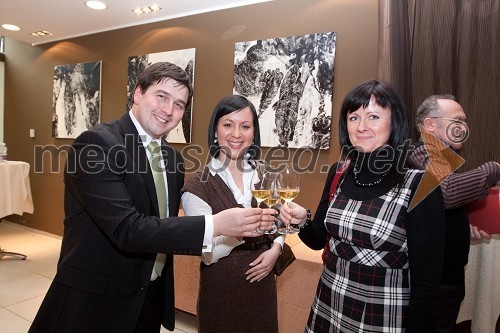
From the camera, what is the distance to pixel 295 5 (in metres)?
3.29

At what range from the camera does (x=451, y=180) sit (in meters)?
1.63

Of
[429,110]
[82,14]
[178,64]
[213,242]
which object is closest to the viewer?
[213,242]

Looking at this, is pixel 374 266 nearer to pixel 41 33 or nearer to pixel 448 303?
pixel 448 303

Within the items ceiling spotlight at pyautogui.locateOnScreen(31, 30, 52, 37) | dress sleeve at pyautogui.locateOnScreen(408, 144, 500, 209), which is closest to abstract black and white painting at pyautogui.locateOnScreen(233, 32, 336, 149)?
dress sleeve at pyautogui.locateOnScreen(408, 144, 500, 209)

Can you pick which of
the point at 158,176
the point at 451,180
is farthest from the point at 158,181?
the point at 451,180

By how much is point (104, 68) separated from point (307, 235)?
4.35 meters

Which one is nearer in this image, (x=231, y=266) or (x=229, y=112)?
(x=231, y=266)

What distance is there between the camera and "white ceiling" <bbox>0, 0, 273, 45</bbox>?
377 cm

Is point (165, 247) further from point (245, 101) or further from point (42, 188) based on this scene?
point (42, 188)

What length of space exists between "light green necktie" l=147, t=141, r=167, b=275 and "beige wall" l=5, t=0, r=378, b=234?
2.00 metres

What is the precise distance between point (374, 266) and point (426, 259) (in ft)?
0.55

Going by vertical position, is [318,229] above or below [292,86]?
below

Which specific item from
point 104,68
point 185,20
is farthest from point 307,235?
point 104,68

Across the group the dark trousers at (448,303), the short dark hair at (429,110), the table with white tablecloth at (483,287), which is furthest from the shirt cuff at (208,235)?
the table with white tablecloth at (483,287)
